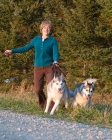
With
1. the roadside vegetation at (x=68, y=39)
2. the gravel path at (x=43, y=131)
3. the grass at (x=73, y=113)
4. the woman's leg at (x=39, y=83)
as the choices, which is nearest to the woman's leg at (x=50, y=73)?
the woman's leg at (x=39, y=83)

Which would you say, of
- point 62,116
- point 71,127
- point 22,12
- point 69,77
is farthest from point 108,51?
point 71,127

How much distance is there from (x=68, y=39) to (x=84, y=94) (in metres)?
9.06

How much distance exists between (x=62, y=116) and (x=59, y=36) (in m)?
12.0

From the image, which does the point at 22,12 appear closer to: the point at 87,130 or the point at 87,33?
the point at 87,33

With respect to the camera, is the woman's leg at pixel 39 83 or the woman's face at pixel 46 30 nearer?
the woman's face at pixel 46 30

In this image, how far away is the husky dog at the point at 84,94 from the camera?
27.6ft

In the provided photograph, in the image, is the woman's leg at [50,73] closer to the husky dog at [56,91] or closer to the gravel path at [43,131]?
the husky dog at [56,91]

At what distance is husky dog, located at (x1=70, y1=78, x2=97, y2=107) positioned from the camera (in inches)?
331

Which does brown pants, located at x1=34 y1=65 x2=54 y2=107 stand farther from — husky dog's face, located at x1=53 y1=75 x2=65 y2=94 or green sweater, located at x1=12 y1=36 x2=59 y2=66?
husky dog's face, located at x1=53 y1=75 x2=65 y2=94

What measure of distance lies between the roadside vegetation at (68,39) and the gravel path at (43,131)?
5520 millimetres

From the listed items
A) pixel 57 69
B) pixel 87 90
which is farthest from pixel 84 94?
pixel 57 69

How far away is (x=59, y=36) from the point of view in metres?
19.3

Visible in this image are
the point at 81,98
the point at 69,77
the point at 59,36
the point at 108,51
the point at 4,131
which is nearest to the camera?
the point at 4,131

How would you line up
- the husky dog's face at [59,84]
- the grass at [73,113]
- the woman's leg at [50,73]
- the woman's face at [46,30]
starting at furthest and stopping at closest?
the woman's leg at [50,73], the woman's face at [46,30], the husky dog's face at [59,84], the grass at [73,113]
